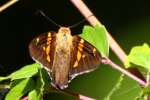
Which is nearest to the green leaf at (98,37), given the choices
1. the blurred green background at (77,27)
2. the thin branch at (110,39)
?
the thin branch at (110,39)

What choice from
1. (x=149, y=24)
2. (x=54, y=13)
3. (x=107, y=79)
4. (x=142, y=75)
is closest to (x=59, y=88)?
(x=142, y=75)

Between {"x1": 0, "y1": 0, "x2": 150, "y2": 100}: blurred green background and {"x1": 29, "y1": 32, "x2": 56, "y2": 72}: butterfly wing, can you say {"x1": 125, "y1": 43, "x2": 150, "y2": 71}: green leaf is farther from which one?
{"x1": 0, "y1": 0, "x2": 150, "y2": 100}: blurred green background

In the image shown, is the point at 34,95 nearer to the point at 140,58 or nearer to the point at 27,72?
the point at 27,72

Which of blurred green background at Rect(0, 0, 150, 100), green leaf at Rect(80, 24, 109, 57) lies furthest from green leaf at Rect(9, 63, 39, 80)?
blurred green background at Rect(0, 0, 150, 100)

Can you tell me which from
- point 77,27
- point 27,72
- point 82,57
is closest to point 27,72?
point 27,72

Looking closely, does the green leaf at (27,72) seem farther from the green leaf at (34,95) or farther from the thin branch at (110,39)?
the thin branch at (110,39)

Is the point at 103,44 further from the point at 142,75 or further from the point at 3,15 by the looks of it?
the point at 3,15
